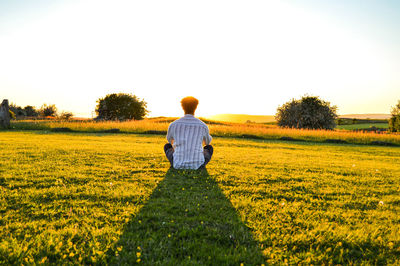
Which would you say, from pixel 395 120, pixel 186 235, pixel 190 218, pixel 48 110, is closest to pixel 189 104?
pixel 190 218

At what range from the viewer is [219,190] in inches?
186

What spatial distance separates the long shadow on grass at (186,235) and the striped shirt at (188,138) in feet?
5.44

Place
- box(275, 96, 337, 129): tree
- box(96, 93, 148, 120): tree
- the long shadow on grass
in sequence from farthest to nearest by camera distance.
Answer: box(96, 93, 148, 120): tree < box(275, 96, 337, 129): tree < the long shadow on grass

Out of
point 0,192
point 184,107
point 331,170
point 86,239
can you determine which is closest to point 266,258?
point 86,239

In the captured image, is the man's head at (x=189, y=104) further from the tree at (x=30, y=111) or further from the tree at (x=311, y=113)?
the tree at (x=30, y=111)

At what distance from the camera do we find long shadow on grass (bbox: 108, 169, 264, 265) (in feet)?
8.22

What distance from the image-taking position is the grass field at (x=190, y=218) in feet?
8.49

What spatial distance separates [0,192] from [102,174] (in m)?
1.92

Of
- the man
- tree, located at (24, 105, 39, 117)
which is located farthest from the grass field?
tree, located at (24, 105, 39, 117)

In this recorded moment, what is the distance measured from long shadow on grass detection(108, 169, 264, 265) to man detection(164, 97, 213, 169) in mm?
1669

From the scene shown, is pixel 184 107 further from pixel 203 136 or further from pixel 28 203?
pixel 28 203

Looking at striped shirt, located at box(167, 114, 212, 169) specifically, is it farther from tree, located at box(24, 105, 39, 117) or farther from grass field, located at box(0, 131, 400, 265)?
tree, located at box(24, 105, 39, 117)

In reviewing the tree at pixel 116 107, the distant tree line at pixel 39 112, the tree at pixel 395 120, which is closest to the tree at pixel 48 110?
the distant tree line at pixel 39 112

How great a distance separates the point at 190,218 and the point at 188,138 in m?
2.58
